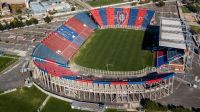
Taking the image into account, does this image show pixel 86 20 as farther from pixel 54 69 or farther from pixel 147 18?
pixel 54 69

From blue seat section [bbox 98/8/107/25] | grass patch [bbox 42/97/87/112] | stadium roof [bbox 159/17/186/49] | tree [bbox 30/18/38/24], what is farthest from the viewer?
tree [bbox 30/18/38/24]

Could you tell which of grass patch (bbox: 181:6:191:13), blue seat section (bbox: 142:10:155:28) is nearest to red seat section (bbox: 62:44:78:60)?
blue seat section (bbox: 142:10:155:28)

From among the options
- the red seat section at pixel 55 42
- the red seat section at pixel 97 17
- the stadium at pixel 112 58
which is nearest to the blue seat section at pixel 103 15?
the stadium at pixel 112 58

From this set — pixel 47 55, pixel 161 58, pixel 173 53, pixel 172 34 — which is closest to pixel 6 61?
pixel 47 55

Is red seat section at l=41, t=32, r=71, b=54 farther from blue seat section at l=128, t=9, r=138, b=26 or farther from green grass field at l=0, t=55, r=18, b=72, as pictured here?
blue seat section at l=128, t=9, r=138, b=26

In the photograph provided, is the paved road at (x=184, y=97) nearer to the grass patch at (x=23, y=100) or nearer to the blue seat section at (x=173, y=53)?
the blue seat section at (x=173, y=53)

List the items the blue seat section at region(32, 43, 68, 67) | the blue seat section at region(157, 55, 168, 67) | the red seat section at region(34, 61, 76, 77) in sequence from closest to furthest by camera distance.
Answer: the red seat section at region(34, 61, 76, 77), the blue seat section at region(157, 55, 168, 67), the blue seat section at region(32, 43, 68, 67)

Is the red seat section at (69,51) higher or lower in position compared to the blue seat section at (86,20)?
lower

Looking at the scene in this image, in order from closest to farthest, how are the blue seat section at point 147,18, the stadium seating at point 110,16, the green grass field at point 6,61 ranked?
the green grass field at point 6,61 < the blue seat section at point 147,18 < the stadium seating at point 110,16

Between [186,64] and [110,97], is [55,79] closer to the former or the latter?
[110,97]
